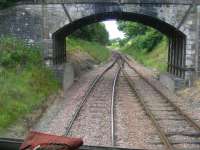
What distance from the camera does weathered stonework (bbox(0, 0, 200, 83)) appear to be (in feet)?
78.3

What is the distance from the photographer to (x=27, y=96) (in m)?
18.7

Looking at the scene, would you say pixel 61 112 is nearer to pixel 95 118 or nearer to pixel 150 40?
pixel 95 118

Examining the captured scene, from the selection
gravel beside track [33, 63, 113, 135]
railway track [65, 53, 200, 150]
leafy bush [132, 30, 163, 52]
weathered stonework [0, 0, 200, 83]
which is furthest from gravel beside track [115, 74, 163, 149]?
leafy bush [132, 30, 163, 52]

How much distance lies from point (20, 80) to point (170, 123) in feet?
23.4

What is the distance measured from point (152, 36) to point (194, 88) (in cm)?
3205

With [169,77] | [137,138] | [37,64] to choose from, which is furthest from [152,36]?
[137,138]

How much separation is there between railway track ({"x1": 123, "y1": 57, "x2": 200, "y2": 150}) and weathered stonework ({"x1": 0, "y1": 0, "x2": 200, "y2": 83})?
11.3 ft

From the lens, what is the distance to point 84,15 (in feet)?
78.8

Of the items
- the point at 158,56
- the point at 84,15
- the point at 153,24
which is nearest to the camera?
the point at 84,15

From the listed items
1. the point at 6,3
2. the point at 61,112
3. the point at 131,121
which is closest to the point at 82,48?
the point at 6,3

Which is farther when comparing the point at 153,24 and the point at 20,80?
the point at 153,24

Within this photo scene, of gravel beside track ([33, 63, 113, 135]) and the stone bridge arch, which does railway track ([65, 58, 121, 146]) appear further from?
the stone bridge arch

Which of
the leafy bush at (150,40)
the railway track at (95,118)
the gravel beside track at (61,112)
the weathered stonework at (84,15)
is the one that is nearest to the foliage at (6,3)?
the weathered stonework at (84,15)

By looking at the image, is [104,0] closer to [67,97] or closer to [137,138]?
[67,97]
